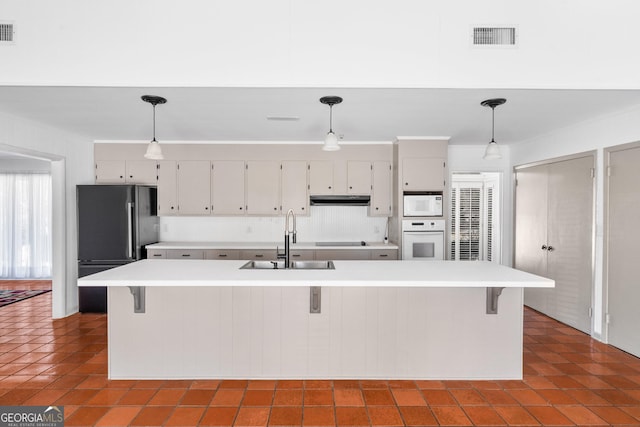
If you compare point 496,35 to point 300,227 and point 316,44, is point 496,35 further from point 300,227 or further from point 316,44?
point 300,227

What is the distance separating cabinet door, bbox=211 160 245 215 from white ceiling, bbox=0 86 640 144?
474mm

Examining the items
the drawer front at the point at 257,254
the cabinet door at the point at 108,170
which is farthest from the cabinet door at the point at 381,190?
the cabinet door at the point at 108,170

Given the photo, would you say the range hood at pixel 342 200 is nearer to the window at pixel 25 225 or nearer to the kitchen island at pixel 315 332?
the kitchen island at pixel 315 332

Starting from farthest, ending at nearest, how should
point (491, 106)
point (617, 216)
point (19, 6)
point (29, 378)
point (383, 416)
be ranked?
point (617, 216) < point (491, 106) < point (29, 378) < point (19, 6) < point (383, 416)

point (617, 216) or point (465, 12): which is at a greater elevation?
point (465, 12)

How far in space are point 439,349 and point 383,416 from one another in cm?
77

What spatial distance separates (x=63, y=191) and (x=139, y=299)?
2618 mm

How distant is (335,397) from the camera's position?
2.46 metres

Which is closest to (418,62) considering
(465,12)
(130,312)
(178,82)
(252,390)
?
(465,12)

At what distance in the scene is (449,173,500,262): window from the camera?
5617 mm

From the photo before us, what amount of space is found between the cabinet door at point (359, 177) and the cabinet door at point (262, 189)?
1018mm

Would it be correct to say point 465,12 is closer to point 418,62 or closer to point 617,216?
point 418,62

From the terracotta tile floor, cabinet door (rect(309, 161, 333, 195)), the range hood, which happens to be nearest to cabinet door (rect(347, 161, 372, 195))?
the range hood

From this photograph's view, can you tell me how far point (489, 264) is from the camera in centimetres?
308
